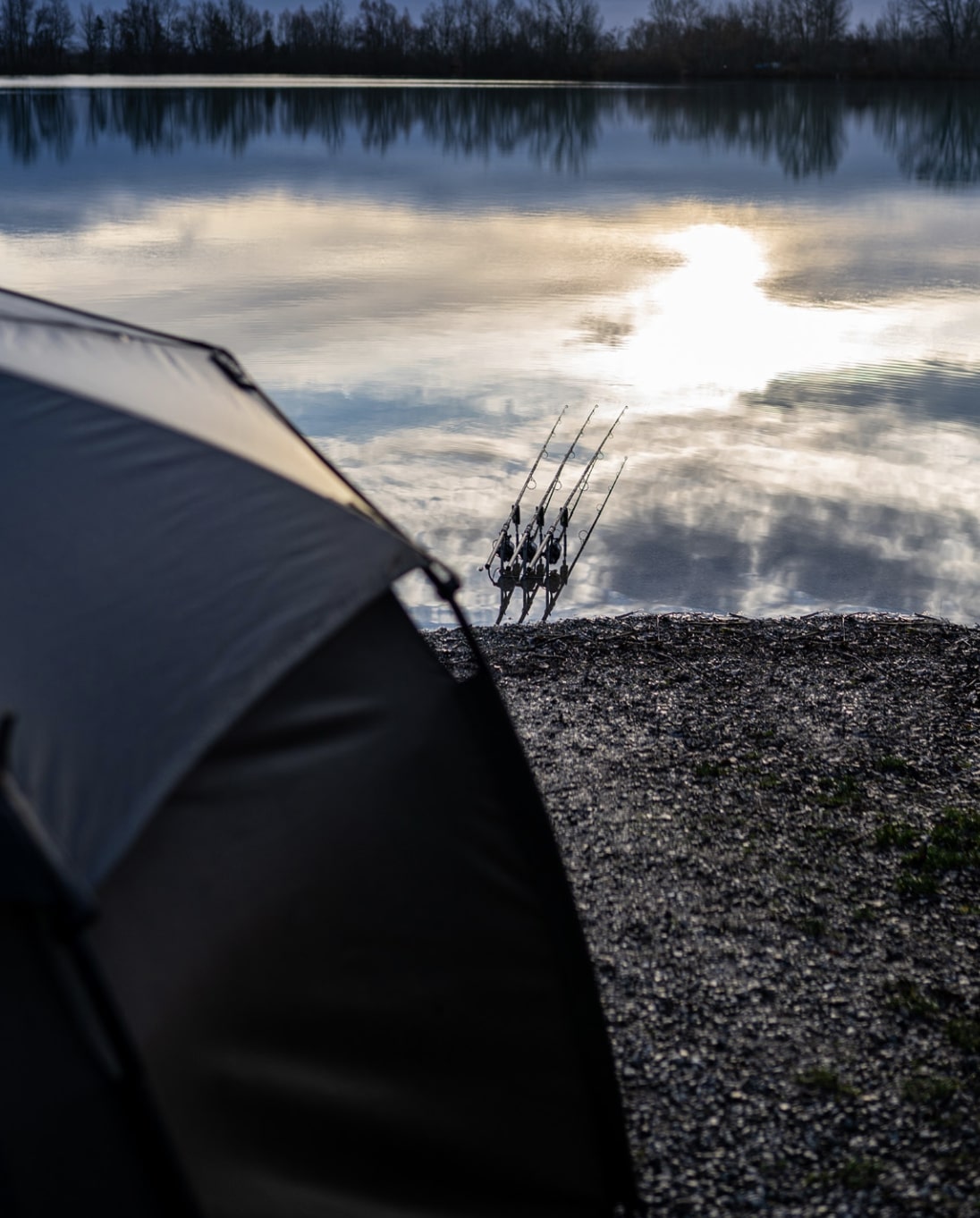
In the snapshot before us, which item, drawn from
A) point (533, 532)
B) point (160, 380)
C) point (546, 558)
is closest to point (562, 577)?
point (546, 558)

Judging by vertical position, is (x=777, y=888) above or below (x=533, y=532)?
below

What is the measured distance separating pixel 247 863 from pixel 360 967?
1.02ft

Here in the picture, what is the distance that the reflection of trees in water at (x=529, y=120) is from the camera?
32.8m

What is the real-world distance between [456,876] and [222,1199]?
0.81 meters

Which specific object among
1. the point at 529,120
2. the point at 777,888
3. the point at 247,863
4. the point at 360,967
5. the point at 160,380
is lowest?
the point at 777,888

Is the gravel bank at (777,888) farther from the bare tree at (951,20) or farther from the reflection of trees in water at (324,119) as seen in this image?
the bare tree at (951,20)

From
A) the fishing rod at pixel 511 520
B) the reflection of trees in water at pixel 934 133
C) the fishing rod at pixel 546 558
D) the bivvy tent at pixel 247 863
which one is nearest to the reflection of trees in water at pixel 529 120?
the reflection of trees in water at pixel 934 133

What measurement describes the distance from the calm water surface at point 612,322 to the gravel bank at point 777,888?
3.92ft

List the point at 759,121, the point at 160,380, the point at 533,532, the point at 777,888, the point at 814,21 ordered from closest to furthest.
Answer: the point at 160,380, the point at 777,888, the point at 533,532, the point at 759,121, the point at 814,21

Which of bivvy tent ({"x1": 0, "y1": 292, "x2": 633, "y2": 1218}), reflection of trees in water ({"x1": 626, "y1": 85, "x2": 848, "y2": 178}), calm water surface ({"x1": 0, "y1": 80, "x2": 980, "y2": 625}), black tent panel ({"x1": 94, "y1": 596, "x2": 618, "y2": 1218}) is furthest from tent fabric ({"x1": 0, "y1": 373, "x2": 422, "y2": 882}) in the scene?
reflection of trees in water ({"x1": 626, "y1": 85, "x2": 848, "y2": 178})

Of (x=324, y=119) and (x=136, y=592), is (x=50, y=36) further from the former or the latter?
(x=136, y=592)

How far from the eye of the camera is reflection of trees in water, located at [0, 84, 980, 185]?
1293 inches

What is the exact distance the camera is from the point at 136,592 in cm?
221

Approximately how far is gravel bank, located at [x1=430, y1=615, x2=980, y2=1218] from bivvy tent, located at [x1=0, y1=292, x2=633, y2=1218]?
21.7 inches
